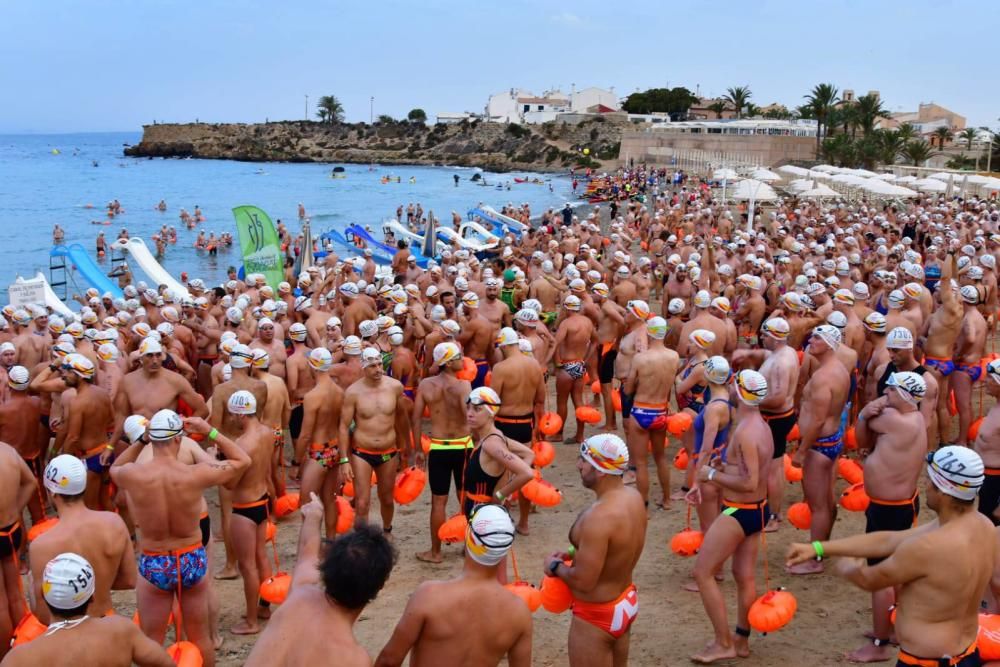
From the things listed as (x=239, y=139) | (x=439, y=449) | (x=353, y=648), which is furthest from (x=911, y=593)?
(x=239, y=139)

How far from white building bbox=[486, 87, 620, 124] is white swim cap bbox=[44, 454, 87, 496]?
115091 millimetres

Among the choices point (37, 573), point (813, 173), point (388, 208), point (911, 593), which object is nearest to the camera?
point (911, 593)

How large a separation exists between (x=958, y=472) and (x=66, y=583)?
3657mm

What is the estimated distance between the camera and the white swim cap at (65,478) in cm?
416

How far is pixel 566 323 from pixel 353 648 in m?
6.65

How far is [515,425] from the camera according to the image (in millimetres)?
7219

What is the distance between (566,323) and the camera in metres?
9.36

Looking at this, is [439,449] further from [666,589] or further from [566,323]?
[566,323]

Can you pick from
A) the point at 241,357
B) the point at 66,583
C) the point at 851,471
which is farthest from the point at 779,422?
the point at 66,583

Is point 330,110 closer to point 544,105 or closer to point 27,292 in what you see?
point 544,105

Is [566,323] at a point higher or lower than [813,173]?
lower

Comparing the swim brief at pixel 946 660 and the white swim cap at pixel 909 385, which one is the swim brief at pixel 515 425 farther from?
the swim brief at pixel 946 660

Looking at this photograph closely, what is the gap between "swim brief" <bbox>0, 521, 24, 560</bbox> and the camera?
5137mm

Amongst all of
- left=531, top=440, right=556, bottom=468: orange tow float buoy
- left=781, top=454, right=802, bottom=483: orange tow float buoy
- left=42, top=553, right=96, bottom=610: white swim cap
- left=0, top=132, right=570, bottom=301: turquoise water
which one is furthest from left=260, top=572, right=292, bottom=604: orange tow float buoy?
left=0, top=132, right=570, bottom=301: turquoise water
